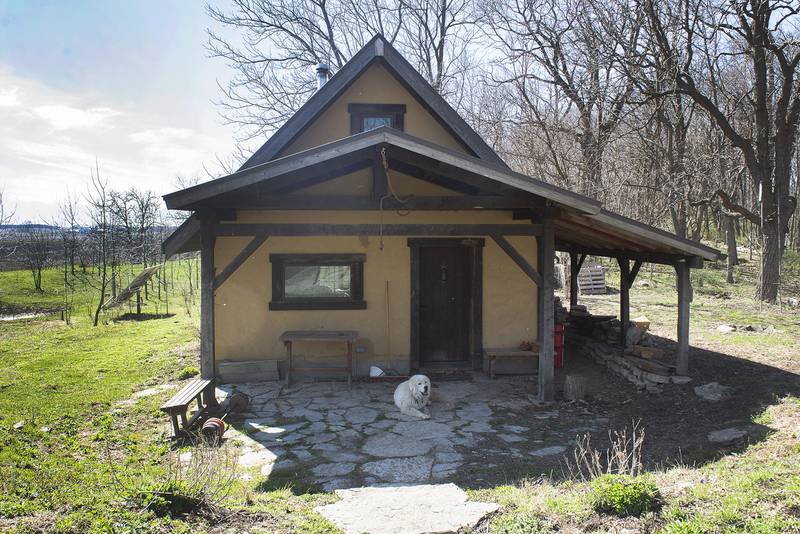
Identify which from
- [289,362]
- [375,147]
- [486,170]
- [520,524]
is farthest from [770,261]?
[520,524]

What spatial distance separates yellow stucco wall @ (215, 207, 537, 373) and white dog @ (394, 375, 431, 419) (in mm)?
1879

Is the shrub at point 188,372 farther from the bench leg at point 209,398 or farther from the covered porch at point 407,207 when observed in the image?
the bench leg at point 209,398

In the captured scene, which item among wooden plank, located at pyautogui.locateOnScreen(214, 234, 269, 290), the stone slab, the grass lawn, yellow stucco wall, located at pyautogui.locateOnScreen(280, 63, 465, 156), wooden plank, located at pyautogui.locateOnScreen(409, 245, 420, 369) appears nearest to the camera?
the grass lawn

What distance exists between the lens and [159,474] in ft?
16.2

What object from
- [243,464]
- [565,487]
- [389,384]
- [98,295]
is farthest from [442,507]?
[98,295]

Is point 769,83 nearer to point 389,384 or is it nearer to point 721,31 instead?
point 721,31

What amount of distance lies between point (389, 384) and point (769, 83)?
1503 cm

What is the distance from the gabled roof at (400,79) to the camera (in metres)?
9.17

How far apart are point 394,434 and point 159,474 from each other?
8.27ft

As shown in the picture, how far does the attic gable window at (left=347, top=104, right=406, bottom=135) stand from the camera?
381 inches

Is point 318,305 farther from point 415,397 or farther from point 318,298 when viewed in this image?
point 415,397

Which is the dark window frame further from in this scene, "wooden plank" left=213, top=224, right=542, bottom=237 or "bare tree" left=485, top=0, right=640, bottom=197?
"bare tree" left=485, top=0, right=640, bottom=197

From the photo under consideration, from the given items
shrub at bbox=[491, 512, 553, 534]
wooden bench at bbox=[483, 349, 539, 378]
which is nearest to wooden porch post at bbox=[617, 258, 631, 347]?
wooden bench at bbox=[483, 349, 539, 378]

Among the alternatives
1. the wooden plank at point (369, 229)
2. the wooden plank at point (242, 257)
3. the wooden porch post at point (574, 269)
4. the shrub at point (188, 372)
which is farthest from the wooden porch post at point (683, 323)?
the shrub at point (188, 372)
